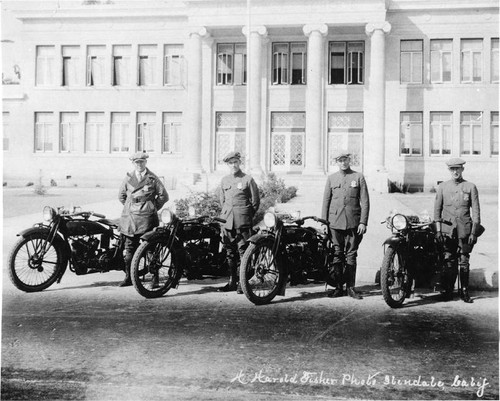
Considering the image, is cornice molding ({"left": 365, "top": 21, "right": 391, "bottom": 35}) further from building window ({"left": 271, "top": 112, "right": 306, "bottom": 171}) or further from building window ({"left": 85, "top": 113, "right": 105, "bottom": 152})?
building window ({"left": 85, "top": 113, "right": 105, "bottom": 152})

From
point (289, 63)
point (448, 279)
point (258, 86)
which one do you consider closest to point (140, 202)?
point (448, 279)

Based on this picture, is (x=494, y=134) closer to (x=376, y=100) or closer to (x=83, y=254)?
(x=376, y=100)

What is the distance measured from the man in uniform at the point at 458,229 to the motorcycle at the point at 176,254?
2829 millimetres

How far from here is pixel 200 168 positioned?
26.8m

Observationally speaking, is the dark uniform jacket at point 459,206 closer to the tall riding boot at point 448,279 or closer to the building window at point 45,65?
the tall riding boot at point 448,279

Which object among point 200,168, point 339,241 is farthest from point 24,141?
point 339,241

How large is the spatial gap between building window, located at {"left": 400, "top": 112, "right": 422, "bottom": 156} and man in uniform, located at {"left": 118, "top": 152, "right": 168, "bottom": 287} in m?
22.0

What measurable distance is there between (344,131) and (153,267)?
22.9m

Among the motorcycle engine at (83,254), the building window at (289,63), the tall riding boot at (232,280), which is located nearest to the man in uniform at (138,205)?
the motorcycle engine at (83,254)

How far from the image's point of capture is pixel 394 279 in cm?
657

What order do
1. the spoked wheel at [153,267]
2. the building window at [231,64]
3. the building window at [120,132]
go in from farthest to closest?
the building window at [231,64]
the building window at [120,132]
the spoked wheel at [153,267]

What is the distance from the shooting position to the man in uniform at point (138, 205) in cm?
736

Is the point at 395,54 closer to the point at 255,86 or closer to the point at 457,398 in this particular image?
the point at 255,86

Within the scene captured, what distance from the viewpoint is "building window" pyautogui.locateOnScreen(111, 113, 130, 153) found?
27516 mm
